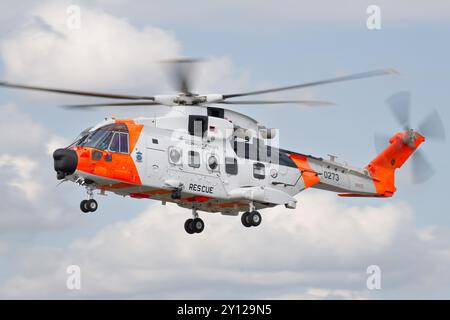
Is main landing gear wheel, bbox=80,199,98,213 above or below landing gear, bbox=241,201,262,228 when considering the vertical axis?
below

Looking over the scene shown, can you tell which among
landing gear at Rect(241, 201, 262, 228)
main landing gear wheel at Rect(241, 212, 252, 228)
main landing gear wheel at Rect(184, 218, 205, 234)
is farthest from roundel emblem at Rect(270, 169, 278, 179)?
main landing gear wheel at Rect(184, 218, 205, 234)

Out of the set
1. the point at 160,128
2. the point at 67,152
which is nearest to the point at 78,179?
the point at 67,152

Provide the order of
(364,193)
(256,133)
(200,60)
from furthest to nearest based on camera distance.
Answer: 1. (364,193)
2. (256,133)
3. (200,60)

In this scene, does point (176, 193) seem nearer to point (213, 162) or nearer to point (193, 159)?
point (193, 159)

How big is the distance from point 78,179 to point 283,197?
388 inches

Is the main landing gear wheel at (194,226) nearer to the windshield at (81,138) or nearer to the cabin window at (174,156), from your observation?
the cabin window at (174,156)

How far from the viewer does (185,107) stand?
149 feet

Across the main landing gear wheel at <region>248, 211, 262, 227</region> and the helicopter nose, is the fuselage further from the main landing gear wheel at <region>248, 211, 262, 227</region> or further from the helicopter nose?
the main landing gear wheel at <region>248, 211, 262, 227</region>

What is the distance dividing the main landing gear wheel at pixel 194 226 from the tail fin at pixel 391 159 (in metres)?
9.19

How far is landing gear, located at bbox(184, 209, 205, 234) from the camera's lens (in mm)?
48062

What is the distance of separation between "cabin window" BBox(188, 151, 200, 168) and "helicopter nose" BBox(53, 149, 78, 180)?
5.30 metres

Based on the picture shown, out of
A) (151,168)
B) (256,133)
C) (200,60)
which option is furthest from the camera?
(256,133)

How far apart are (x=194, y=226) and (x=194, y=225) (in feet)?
0.15

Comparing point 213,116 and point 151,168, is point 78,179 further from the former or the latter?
point 213,116
